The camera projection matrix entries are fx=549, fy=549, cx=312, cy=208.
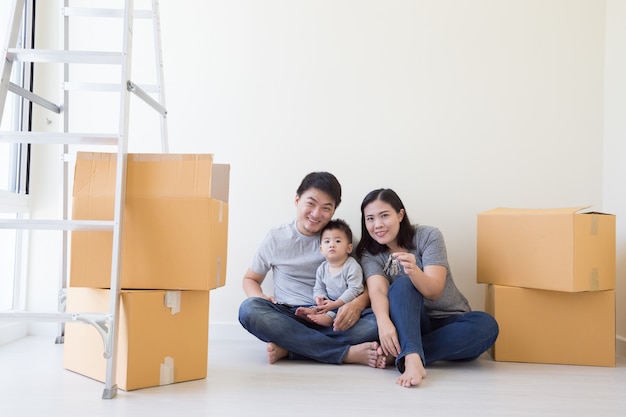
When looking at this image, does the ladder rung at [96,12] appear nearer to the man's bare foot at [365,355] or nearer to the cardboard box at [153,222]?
the cardboard box at [153,222]

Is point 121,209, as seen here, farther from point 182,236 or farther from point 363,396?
point 363,396

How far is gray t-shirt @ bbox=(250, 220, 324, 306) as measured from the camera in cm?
225

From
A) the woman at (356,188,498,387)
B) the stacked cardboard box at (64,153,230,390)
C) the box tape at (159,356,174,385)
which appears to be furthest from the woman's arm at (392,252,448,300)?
the box tape at (159,356,174,385)

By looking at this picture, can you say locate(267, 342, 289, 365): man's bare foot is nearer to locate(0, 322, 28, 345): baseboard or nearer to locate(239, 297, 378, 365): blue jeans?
locate(239, 297, 378, 365): blue jeans

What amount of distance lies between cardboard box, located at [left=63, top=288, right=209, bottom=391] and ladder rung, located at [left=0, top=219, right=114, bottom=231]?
0.22 meters

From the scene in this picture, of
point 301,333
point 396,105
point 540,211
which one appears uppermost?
point 396,105

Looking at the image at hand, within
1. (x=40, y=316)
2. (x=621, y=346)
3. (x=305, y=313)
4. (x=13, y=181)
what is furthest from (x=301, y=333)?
(x=13, y=181)

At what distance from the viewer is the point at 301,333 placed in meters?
1.99

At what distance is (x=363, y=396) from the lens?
1.59 metres

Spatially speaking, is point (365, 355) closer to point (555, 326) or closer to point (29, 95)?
point (555, 326)

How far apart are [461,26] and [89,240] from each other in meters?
1.85

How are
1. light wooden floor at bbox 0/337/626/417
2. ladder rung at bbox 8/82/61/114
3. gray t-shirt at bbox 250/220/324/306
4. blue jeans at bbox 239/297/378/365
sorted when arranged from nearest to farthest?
1. light wooden floor at bbox 0/337/626/417
2. ladder rung at bbox 8/82/61/114
3. blue jeans at bbox 239/297/378/365
4. gray t-shirt at bbox 250/220/324/306

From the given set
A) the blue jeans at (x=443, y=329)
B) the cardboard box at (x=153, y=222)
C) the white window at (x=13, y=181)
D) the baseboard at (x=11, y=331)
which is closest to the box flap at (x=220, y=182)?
the cardboard box at (x=153, y=222)

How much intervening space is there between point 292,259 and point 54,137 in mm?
1058
